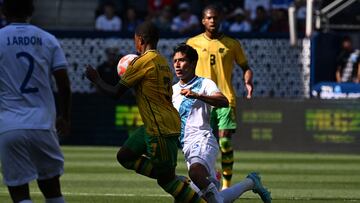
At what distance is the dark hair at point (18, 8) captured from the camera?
8.52 meters

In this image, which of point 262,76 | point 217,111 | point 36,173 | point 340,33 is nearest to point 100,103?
point 262,76

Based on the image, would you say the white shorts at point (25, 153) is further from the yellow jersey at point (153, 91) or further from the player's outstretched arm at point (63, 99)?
the yellow jersey at point (153, 91)

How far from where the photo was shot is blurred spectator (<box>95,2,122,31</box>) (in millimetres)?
27516

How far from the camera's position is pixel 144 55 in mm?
10094

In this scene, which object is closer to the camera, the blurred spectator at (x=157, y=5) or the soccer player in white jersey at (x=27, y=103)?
the soccer player in white jersey at (x=27, y=103)

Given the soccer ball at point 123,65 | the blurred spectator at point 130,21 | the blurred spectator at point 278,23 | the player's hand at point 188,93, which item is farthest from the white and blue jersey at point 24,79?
the blurred spectator at point 278,23

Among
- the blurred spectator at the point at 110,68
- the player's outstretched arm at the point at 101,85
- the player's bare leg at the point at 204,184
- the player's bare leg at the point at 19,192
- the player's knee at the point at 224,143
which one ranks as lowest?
the blurred spectator at the point at 110,68

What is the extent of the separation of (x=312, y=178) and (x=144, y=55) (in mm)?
6808

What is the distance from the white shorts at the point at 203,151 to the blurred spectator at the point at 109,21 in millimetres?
16666

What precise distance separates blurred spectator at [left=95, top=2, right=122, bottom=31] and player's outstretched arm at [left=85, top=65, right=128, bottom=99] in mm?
17673

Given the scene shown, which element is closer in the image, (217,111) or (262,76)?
(217,111)

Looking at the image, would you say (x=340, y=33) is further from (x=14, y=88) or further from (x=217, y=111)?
(x=14, y=88)

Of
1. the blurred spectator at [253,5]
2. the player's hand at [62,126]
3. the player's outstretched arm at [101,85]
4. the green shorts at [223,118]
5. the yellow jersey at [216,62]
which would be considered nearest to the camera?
the player's hand at [62,126]

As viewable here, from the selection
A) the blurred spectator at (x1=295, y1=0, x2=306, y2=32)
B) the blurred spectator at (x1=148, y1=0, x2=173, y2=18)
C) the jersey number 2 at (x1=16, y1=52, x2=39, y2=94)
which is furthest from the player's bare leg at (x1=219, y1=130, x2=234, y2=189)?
the blurred spectator at (x1=148, y1=0, x2=173, y2=18)
